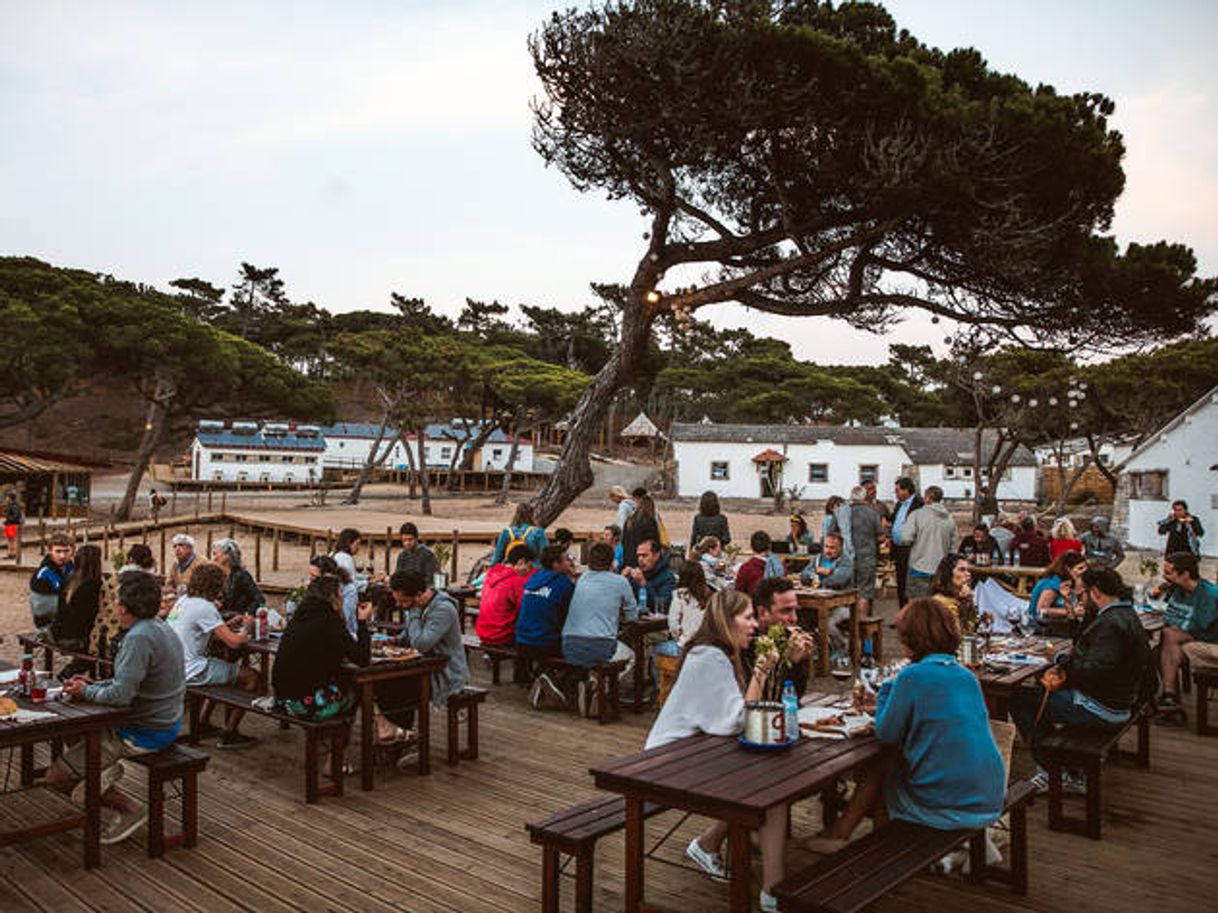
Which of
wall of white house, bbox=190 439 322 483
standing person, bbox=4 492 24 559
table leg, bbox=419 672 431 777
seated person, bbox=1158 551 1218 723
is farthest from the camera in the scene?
wall of white house, bbox=190 439 322 483

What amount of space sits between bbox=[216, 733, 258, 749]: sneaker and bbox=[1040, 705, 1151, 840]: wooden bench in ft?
16.5

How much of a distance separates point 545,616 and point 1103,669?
3862 mm

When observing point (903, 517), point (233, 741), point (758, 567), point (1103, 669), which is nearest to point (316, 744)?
point (233, 741)

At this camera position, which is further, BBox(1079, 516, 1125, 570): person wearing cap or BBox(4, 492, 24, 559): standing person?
BBox(4, 492, 24, 559): standing person

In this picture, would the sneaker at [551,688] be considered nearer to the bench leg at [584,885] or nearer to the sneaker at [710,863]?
the sneaker at [710,863]

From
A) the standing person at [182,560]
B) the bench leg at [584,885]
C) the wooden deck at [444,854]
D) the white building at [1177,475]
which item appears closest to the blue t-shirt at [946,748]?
the wooden deck at [444,854]

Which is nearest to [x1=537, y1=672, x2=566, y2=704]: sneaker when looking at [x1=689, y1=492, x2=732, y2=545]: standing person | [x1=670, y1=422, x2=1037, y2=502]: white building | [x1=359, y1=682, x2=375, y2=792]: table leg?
[x1=359, y1=682, x2=375, y2=792]: table leg

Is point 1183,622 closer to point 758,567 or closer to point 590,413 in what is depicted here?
point 758,567

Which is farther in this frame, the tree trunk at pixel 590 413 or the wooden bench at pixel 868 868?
the tree trunk at pixel 590 413

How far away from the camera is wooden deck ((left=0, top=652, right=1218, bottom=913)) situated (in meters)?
3.65

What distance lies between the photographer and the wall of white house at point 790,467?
42.2 m

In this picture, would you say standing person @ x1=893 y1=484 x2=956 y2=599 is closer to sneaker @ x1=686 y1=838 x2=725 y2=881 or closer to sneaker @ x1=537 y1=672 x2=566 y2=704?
sneaker @ x1=537 y1=672 x2=566 y2=704

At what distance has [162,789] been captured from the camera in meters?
4.07

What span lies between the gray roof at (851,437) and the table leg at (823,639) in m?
34.4
